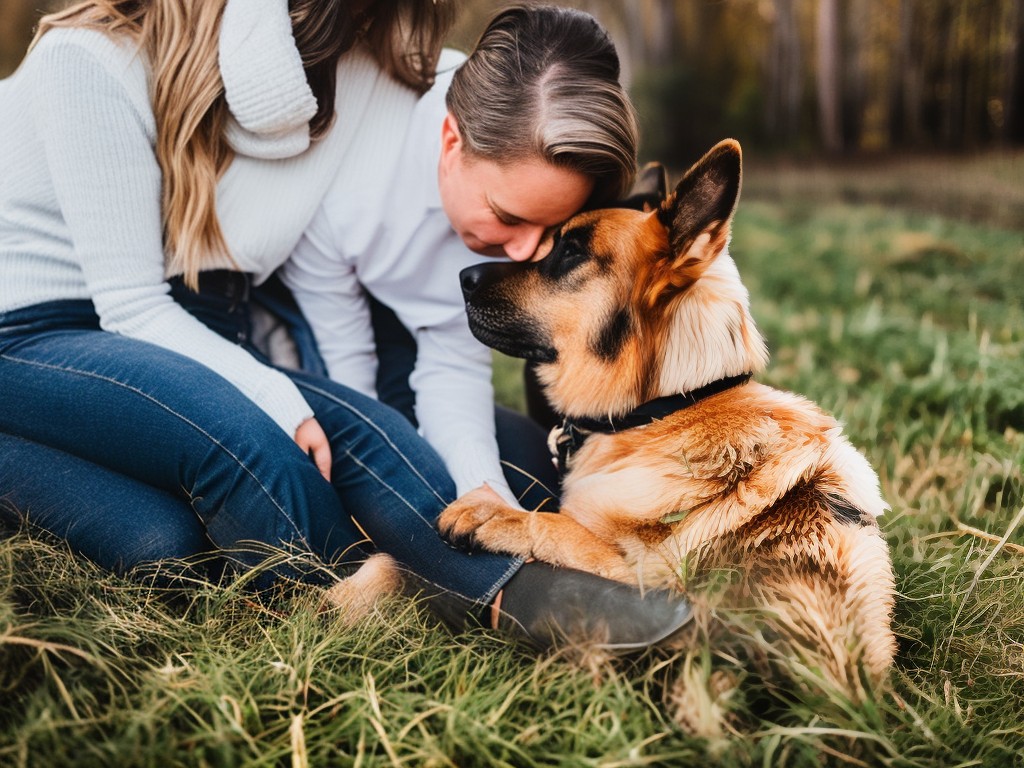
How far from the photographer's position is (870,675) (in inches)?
68.4

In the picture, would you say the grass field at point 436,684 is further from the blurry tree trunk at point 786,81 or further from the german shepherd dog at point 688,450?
the blurry tree trunk at point 786,81

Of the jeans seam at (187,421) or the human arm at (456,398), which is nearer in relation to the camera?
the jeans seam at (187,421)

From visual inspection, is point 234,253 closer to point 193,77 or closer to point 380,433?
point 193,77

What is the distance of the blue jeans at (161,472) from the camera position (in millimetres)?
2023

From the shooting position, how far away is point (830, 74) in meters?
14.4

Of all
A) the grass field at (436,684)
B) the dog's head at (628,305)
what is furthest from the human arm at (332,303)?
the grass field at (436,684)

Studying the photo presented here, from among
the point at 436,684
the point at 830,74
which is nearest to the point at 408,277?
the point at 436,684

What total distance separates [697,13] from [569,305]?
22554 millimetres

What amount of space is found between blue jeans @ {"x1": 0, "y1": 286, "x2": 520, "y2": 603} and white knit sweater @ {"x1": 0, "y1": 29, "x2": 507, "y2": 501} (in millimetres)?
96

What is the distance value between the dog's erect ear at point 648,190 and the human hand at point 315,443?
1185 millimetres

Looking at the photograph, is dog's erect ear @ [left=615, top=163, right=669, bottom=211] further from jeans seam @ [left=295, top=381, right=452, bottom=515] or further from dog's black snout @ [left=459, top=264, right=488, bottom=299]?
jeans seam @ [left=295, top=381, right=452, bottom=515]

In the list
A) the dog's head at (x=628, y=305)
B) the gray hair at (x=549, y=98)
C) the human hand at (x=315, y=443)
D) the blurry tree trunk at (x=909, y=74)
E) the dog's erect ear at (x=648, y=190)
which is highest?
the gray hair at (x=549, y=98)

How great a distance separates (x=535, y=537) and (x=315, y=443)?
710 mm

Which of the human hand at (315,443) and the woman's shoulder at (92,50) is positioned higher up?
the woman's shoulder at (92,50)
